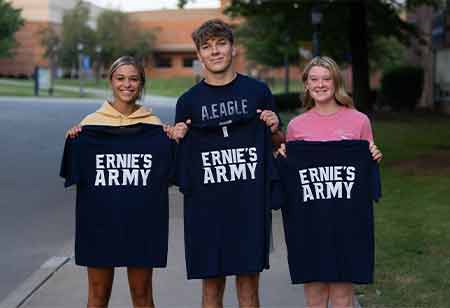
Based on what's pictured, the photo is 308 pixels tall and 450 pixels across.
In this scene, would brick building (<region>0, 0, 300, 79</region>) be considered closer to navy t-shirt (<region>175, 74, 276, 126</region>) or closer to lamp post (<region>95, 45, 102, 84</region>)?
lamp post (<region>95, 45, 102, 84</region>)

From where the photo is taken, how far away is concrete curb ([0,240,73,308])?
6.21 m

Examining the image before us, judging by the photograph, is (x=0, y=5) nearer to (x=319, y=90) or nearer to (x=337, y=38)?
(x=337, y=38)

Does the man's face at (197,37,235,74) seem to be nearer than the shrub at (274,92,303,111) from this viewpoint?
Yes

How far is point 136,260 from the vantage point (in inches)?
185

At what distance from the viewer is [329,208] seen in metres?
4.63

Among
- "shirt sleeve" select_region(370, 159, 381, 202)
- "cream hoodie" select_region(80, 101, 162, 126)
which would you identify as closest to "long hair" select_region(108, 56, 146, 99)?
"cream hoodie" select_region(80, 101, 162, 126)

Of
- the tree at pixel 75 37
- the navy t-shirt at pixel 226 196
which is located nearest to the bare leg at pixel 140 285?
the navy t-shirt at pixel 226 196

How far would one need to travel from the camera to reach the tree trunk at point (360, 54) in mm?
29719

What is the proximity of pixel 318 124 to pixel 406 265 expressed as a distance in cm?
294

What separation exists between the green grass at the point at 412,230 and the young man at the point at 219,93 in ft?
7.35

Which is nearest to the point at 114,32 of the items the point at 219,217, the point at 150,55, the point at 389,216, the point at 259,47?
the point at 150,55

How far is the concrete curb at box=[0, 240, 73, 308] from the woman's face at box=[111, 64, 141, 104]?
2151mm

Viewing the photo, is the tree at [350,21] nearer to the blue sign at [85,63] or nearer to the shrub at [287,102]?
the shrub at [287,102]

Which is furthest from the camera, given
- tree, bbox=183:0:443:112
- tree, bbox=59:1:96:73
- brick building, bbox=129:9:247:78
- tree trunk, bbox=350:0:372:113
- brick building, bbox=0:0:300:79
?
brick building, bbox=129:9:247:78
